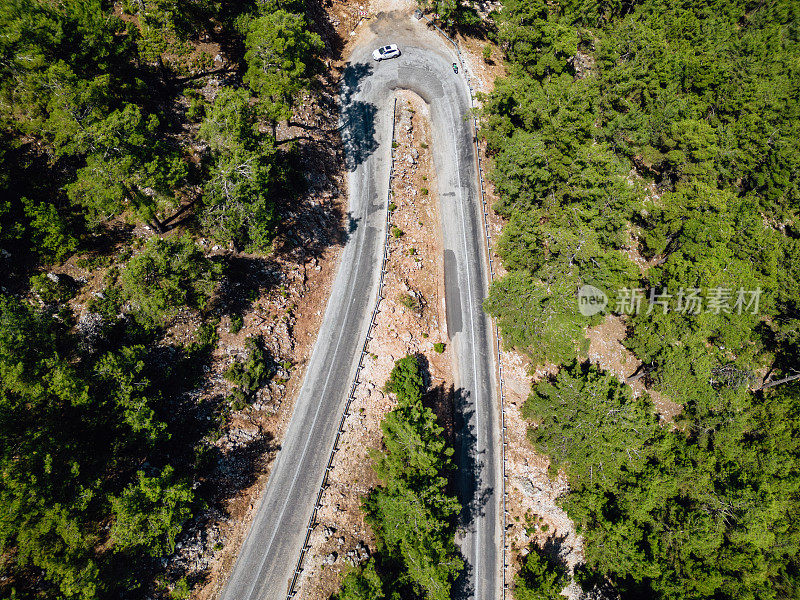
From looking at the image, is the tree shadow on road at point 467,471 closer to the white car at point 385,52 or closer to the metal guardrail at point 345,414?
the metal guardrail at point 345,414

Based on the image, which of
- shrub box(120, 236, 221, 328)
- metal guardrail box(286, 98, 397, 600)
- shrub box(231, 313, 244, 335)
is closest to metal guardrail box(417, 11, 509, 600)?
metal guardrail box(286, 98, 397, 600)

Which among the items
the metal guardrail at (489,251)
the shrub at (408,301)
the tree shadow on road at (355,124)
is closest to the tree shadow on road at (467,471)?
the metal guardrail at (489,251)

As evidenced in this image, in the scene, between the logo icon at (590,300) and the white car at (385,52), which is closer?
the logo icon at (590,300)

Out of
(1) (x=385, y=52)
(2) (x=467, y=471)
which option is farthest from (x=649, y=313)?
(1) (x=385, y=52)

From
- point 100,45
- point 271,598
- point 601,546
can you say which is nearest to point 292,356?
point 271,598

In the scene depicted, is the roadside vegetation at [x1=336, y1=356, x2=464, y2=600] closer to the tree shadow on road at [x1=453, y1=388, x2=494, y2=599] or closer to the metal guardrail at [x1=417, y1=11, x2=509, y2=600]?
the tree shadow on road at [x1=453, y1=388, x2=494, y2=599]

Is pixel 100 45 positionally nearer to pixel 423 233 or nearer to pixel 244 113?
pixel 244 113

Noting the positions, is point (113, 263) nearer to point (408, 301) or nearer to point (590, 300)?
point (408, 301)

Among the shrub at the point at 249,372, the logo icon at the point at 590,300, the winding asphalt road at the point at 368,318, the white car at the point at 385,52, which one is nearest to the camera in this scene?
the winding asphalt road at the point at 368,318
